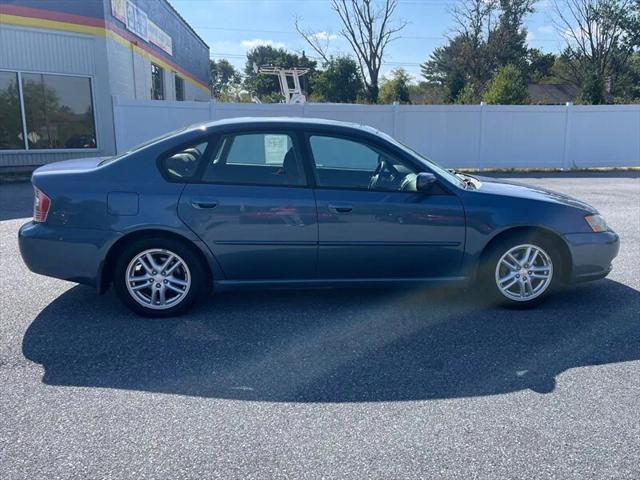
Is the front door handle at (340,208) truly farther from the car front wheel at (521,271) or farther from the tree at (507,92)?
the tree at (507,92)

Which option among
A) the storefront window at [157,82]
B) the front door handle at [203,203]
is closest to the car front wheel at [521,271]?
the front door handle at [203,203]

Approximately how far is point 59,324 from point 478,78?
4252 centimetres

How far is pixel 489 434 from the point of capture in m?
2.90

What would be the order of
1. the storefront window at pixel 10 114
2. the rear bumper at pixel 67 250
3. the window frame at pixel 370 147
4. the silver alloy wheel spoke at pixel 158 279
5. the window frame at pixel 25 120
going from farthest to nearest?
the window frame at pixel 25 120 < the storefront window at pixel 10 114 < the window frame at pixel 370 147 < the silver alloy wheel spoke at pixel 158 279 < the rear bumper at pixel 67 250

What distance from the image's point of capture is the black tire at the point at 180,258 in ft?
14.0

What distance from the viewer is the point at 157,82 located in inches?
865

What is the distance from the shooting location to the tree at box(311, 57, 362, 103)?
3856cm

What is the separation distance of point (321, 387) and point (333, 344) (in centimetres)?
63

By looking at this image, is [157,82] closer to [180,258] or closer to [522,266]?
[180,258]

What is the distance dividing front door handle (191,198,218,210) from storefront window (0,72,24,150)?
13.0 meters

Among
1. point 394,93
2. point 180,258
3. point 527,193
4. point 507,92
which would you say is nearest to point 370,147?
point 527,193

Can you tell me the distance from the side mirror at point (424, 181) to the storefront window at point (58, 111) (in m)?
13.7

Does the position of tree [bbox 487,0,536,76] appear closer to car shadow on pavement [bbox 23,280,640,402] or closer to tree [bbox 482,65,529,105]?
tree [bbox 482,65,529,105]

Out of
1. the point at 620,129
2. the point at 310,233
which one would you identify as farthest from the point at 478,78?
the point at 310,233
